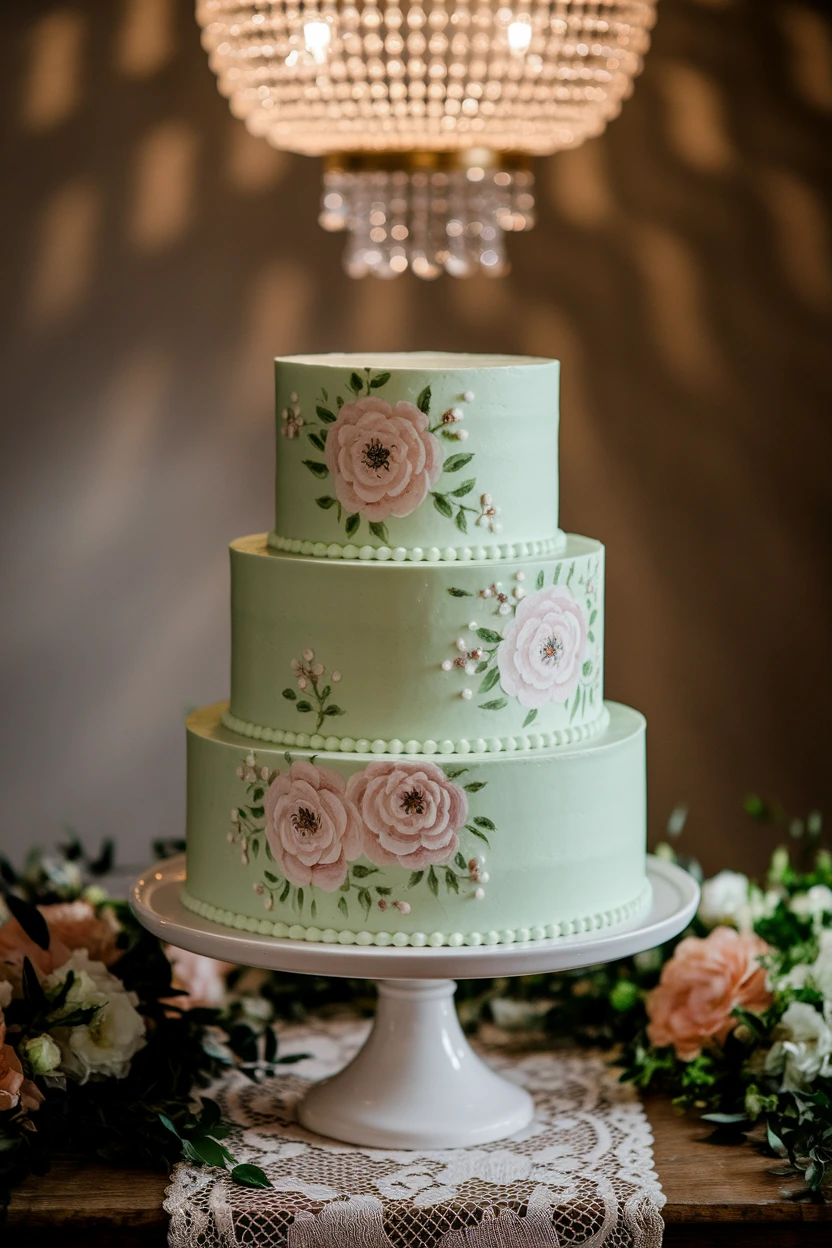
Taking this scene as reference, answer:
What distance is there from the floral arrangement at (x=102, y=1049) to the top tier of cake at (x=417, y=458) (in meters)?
0.57

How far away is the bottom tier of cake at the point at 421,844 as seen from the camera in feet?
5.49

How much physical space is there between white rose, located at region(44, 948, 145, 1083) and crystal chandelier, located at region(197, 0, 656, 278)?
1.05 meters

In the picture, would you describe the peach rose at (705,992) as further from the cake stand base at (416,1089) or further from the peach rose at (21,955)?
the peach rose at (21,955)

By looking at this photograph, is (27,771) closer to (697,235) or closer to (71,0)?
(71,0)

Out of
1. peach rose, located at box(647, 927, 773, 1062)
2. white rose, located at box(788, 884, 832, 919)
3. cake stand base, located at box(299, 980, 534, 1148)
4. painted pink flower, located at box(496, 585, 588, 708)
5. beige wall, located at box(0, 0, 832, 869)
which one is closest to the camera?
painted pink flower, located at box(496, 585, 588, 708)

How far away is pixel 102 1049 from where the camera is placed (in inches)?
71.1

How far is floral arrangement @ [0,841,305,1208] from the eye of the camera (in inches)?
67.5

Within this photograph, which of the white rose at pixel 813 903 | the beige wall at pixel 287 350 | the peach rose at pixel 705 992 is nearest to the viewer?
the peach rose at pixel 705 992

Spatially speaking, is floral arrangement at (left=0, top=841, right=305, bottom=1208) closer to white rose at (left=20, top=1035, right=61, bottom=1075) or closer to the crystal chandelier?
white rose at (left=20, top=1035, right=61, bottom=1075)

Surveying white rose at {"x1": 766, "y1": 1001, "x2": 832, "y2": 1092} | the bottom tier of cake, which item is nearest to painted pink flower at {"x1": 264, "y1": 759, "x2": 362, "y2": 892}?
the bottom tier of cake

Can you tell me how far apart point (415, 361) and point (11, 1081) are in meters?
0.95

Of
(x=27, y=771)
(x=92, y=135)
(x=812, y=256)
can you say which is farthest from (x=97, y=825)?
(x=812, y=256)

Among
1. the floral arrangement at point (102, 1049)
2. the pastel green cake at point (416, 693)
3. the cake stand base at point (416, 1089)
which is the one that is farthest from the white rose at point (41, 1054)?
the cake stand base at point (416, 1089)

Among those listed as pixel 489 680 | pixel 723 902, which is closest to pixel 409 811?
pixel 489 680
